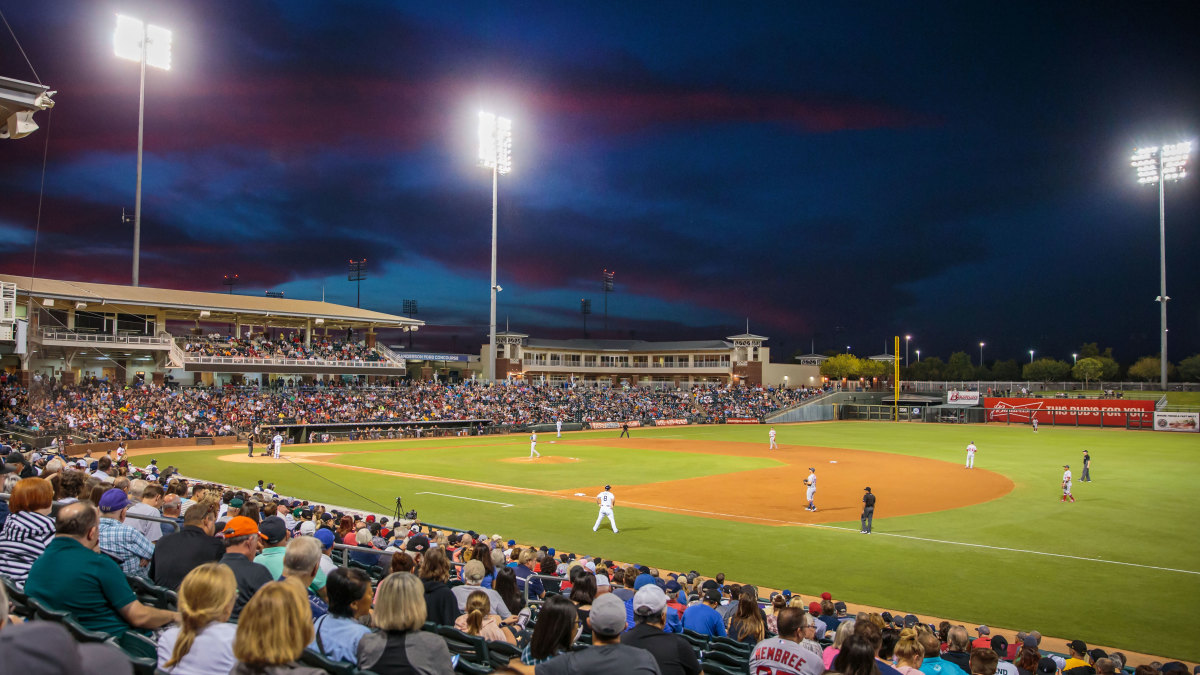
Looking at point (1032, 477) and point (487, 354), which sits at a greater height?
point (487, 354)

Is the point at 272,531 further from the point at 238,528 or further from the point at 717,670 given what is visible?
the point at 717,670

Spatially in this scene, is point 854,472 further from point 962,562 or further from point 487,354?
point 487,354

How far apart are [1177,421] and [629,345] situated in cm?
6276

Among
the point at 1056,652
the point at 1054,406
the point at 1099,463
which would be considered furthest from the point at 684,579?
the point at 1054,406

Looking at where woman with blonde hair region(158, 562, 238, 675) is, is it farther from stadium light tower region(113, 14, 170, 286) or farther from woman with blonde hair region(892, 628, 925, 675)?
stadium light tower region(113, 14, 170, 286)

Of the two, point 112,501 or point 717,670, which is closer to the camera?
point 717,670

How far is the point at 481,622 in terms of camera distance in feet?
18.7

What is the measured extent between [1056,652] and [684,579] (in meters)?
6.13

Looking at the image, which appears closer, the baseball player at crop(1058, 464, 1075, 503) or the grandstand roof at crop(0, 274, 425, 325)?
the baseball player at crop(1058, 464, 1075, 503)

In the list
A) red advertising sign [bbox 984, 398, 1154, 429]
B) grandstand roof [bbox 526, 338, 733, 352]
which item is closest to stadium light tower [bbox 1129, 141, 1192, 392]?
red advertising sign [bbox 984, 398, 1154, 429]

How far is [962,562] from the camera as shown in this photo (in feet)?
55.9

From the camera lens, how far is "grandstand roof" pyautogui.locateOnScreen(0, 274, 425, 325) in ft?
147

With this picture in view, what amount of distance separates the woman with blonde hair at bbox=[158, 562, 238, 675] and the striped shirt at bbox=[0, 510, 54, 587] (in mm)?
2999

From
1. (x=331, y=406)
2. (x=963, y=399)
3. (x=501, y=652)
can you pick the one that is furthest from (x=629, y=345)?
(x=501, y=652)
